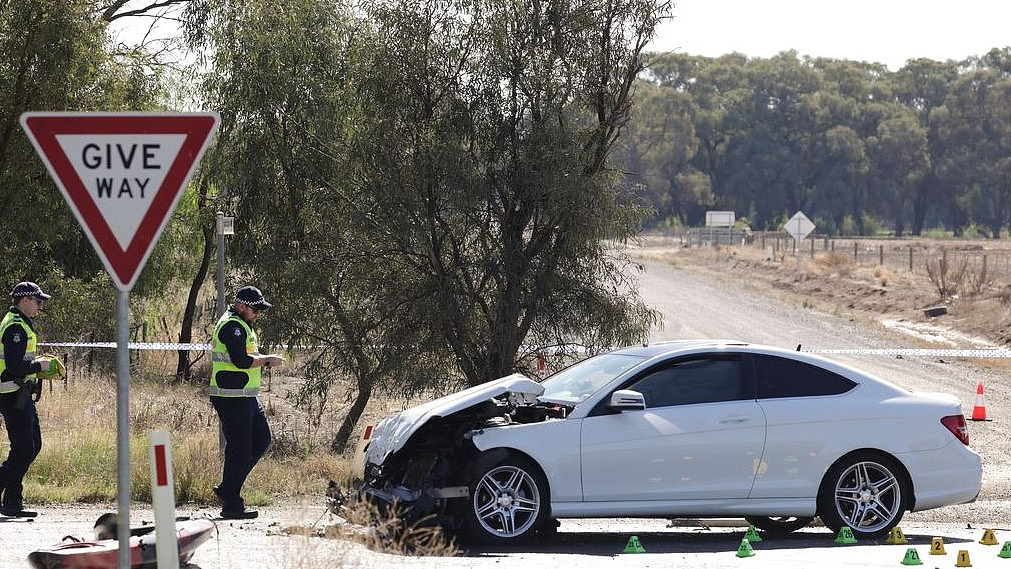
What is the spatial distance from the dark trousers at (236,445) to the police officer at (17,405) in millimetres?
1388

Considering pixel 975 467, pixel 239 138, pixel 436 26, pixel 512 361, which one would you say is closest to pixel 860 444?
pixel 975 467

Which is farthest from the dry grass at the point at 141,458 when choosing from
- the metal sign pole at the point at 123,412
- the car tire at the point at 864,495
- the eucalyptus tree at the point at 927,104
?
the eucalyptus tree at the point at 927,104

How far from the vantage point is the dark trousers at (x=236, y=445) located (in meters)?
9.84

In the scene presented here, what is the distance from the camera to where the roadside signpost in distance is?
5.33 metres

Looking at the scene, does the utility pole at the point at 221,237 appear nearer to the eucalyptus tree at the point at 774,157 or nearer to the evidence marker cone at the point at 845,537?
the evidence marker cone at the point at 845,537

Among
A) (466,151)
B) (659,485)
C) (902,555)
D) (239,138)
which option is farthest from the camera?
(239,138)

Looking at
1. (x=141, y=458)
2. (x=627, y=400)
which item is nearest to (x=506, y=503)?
(x=627, y=400)

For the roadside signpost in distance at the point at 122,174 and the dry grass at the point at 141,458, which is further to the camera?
the dry grass at the point at 141,458

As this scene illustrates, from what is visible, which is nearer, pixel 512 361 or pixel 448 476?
pixel 448 476

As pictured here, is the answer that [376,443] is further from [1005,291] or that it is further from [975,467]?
[1005,291]

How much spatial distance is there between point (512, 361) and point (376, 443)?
16.6 feet

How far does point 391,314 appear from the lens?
1441cm

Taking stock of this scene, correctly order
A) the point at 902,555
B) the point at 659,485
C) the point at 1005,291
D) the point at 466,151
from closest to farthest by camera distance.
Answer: the point at 902,555 < the point at 659,485 < the point at 466,151 < the point at 1005,291

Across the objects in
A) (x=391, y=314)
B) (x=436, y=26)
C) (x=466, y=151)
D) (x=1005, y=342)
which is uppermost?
(x=436, y=26)
